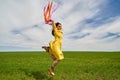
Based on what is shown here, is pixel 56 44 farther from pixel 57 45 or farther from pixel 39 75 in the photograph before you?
pixel 39 75

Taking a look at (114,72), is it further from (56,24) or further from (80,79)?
(56,24)

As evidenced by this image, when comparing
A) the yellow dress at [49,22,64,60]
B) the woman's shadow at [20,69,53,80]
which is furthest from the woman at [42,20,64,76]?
the woman's shadow at [20,69,53,80]

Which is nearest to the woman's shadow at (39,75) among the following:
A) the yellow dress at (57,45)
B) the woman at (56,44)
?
the woman at (56,44)

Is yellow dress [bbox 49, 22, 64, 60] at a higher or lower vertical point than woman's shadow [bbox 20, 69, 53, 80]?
higher

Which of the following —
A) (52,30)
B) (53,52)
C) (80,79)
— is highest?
(52,30)

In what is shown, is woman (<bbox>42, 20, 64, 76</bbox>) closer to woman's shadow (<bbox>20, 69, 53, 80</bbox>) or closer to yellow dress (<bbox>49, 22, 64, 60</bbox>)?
yellow dress (<bbox>49, 22, 64, 60</bbox>)

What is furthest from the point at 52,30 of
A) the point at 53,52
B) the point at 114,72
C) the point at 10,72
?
the point at 114,72

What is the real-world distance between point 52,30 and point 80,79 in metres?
3.11

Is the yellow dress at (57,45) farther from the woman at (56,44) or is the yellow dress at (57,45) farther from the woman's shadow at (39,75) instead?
the woman's shadow at (39,75)

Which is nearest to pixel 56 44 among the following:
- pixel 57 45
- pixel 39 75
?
pixel 57 45

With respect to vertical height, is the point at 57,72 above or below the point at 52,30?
below

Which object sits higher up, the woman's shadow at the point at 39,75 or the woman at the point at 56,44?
the woman at the point at 56,44

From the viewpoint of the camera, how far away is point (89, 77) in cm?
1295

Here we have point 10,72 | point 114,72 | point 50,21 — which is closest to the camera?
point 50,21
